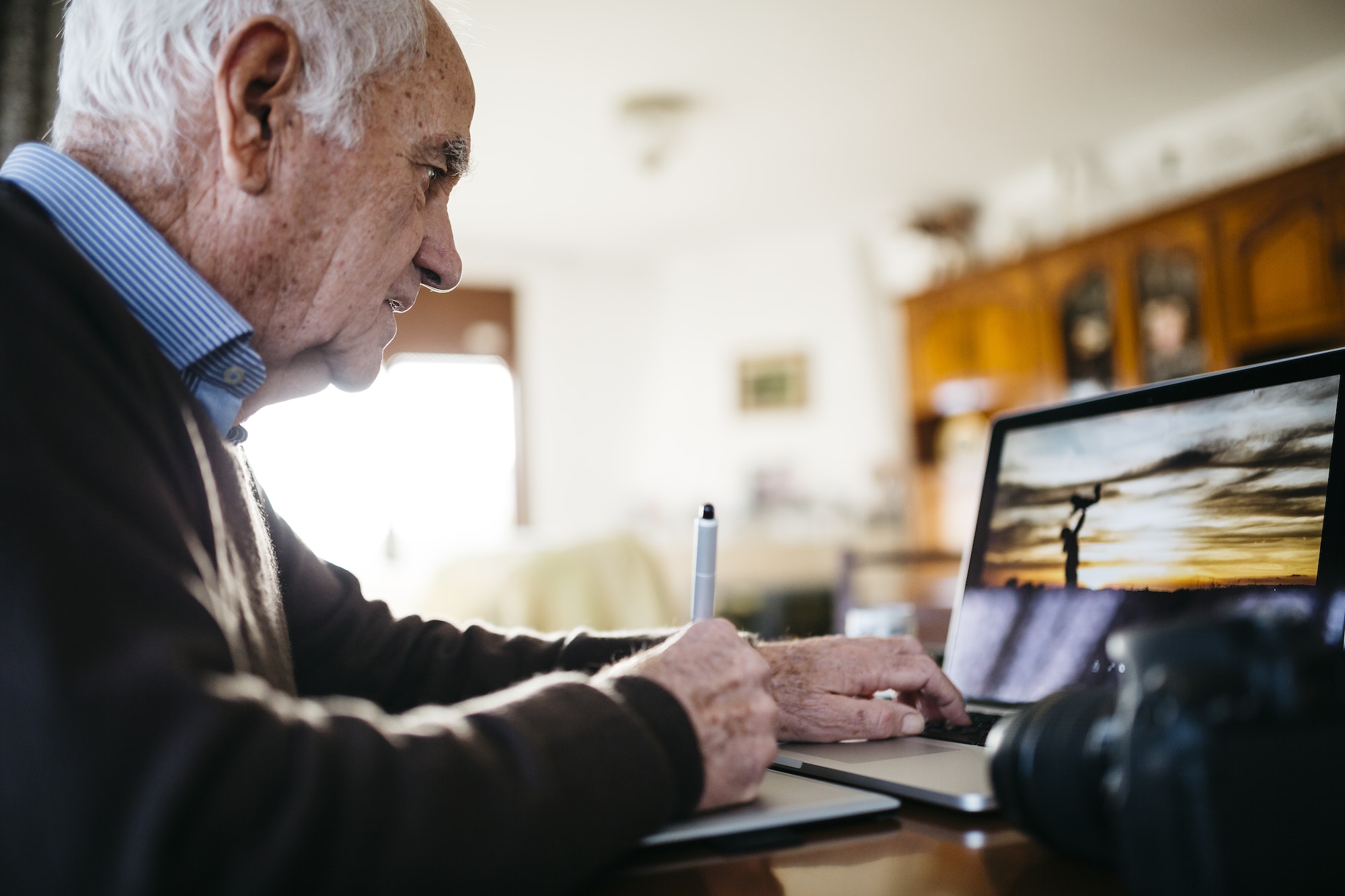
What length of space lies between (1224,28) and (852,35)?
56.2 inches

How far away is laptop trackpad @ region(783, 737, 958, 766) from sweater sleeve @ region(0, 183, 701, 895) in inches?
8.3

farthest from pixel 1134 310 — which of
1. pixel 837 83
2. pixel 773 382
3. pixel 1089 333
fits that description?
pixel 773 382

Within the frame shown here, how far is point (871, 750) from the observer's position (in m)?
0.69

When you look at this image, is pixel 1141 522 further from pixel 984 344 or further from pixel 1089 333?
pixel 984 344

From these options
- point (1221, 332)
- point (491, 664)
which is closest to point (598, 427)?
point (1221, 332)

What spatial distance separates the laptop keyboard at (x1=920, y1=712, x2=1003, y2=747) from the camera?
2.30ft

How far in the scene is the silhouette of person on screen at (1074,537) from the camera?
0.86 meters

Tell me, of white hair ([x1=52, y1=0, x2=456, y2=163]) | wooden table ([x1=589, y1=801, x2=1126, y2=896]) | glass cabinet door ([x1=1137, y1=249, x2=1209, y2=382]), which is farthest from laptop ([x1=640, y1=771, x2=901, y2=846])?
glass cabinet door ([x1=1137, y1=249, x2=1209, y2=382])

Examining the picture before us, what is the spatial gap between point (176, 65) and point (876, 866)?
671 mm

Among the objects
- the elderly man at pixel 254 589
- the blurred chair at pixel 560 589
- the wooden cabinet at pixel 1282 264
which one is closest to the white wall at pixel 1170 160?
the wooden cabinet at pixel 1282 264

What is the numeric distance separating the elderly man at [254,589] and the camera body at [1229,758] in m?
0.23

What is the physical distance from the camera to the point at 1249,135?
13.4 ft

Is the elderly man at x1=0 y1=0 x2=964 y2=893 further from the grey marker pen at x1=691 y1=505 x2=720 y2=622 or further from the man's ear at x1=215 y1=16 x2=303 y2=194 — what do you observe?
the grey marker pen at x1=691 y1=505 x2=720 y2=622

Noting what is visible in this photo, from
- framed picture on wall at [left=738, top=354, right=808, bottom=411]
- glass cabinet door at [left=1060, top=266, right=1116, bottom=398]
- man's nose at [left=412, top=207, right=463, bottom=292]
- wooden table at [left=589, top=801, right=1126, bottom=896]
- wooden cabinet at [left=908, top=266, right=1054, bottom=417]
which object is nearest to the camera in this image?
wooden table at [left=589, top=801, right=1126, bottom=896]
